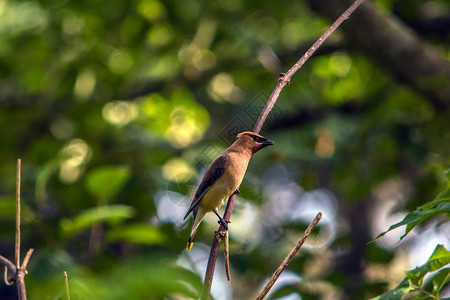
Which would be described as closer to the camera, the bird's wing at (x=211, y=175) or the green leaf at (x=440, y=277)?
the green leaf at (x=440, y=277)

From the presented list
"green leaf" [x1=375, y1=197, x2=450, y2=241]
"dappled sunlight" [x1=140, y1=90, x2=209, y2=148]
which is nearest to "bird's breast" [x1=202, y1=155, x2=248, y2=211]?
"green leaf" [x1=375, y1=197, x2=450, y2=241]

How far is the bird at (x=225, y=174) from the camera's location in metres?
3.08

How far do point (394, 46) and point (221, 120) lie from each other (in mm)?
2608

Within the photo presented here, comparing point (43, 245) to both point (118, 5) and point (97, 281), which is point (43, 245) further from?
point (118, 5)

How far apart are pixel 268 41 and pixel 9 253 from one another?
405 centimetres

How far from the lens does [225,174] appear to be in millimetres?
3213

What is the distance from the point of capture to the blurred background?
4.93 meters

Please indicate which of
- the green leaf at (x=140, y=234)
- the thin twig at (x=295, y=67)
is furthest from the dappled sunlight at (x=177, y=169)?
the thin twig at (x=295, y=67)

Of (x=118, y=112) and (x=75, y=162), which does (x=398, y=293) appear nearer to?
(x=75, y=162)

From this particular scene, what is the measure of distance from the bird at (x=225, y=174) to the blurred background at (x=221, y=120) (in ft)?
1.47

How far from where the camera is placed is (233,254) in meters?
5.10

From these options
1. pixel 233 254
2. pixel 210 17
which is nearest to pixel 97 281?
pixel 233 254

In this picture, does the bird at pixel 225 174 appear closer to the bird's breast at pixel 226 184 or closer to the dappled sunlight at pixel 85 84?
the bird's breast at pixel 226 184

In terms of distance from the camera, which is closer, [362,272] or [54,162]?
[54,162]
